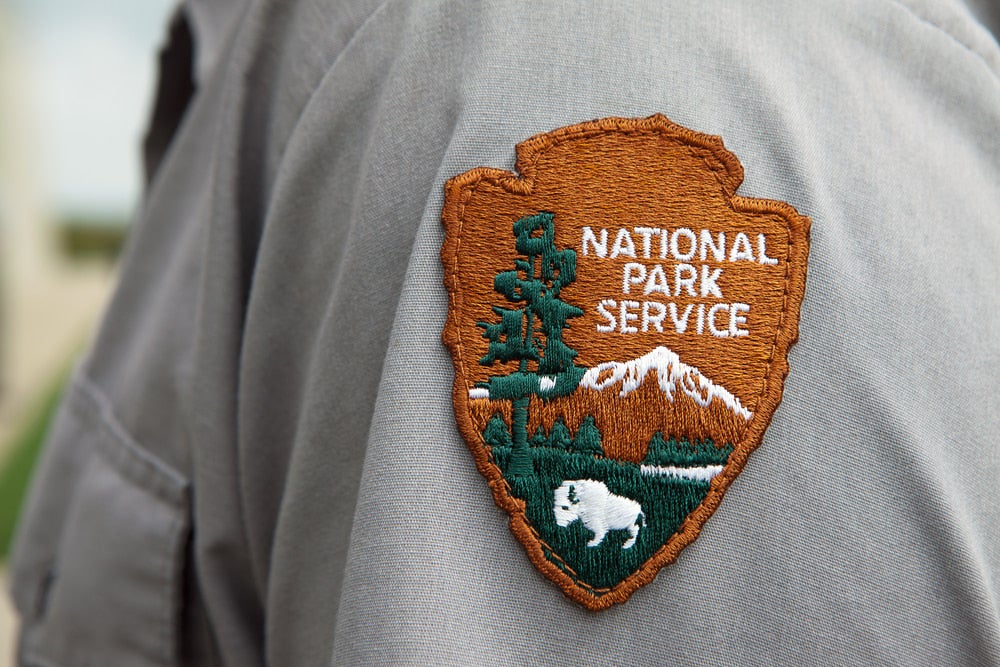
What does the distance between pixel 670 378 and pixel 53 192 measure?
5.33m

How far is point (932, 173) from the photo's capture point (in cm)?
46

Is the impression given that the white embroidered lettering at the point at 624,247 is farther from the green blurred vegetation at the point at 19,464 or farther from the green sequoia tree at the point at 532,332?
the green blurred vegetation at the point at 19,464

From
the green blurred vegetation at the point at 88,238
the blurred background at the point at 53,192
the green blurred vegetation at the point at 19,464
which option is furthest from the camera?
the green blurred vegetation at the point at 88,238

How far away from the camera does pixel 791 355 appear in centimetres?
44

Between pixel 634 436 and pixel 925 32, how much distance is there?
291 millimetres

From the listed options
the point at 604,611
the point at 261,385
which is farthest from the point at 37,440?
the point at 604,611

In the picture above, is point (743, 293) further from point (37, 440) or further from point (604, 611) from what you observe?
point (37, 440)

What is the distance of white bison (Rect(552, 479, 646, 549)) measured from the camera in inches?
17.5


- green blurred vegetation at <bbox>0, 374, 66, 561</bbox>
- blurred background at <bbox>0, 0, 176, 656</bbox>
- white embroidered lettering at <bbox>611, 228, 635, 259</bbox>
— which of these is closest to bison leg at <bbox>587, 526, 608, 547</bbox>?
white embroidered lettering at <bbox>611, 228, 635, 259</bbox>

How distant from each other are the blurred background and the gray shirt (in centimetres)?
44

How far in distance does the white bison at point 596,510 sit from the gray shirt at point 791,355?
29mm

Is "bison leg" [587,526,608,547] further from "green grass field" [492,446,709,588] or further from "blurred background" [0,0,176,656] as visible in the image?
"blurred background" [0,0,176,656]

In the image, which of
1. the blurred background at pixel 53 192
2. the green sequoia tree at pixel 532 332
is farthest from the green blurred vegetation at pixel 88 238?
the green sequoia tree at pixel 532 332

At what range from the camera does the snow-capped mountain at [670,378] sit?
440 mm
